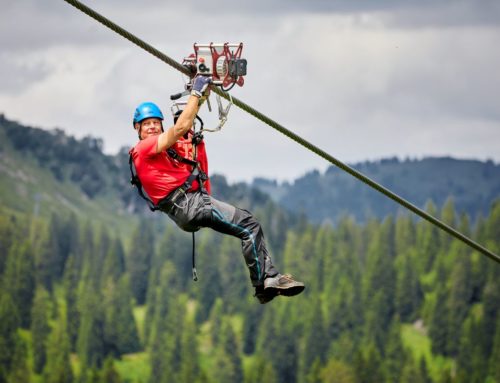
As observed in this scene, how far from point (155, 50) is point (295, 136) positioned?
257 cm

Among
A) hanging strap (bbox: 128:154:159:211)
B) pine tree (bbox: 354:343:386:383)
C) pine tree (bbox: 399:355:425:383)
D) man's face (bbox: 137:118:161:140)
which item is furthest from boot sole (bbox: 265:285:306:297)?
pine tree (bbox: 399:355:425:383)

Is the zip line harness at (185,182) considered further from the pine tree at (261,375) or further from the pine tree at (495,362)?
the pine tree at (495,362)

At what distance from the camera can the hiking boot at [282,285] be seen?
1762cm

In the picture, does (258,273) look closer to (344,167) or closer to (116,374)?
(344,167)

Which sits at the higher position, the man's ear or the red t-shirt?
the man's ear

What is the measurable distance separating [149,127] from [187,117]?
3.66 feet

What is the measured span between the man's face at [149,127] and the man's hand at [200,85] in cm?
104

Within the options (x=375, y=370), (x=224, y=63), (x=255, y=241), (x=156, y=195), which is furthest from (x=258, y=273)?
(x=375, y=370)

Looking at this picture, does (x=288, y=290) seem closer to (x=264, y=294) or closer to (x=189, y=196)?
(x=264, y=294)

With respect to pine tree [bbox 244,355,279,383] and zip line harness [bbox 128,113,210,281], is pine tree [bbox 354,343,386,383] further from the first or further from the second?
zip line harness [bbox 128,113,210,281]

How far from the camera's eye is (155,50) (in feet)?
53.4

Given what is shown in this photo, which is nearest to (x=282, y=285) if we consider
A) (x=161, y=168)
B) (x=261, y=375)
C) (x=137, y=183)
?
(x=161, y=168)

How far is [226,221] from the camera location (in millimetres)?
17625

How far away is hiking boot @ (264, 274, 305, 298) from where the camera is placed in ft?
57.8
